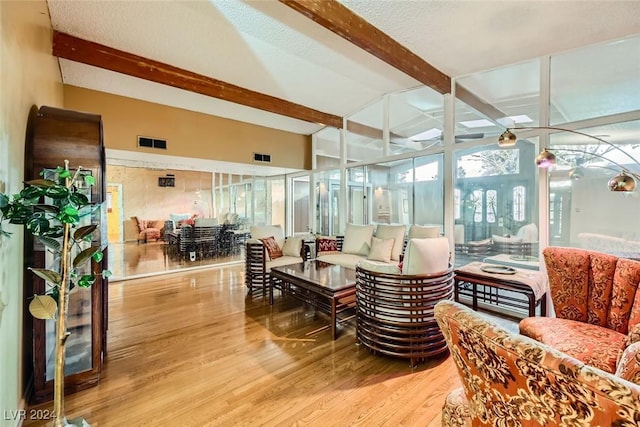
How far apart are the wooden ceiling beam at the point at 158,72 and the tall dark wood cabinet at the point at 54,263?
5.73 ft

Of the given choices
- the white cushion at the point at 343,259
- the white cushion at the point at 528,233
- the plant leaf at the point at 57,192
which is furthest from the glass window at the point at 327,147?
the plant leaf at the point at 57,192

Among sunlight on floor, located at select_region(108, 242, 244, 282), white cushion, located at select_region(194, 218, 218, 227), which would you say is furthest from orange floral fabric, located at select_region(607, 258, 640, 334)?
white cushion, located at select_region(194, 218, 218, 227)

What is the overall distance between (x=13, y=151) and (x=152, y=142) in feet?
11.6

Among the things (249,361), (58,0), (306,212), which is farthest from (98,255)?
(306,212)

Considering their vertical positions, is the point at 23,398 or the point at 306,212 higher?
the point at 306,212

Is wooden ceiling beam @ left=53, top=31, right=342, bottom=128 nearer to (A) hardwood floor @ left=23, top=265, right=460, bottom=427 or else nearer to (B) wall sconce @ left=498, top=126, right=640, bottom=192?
(A) hardwood floor @ left=23, top=265, right=460, bottom=427

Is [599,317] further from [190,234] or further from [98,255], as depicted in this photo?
[190,234]

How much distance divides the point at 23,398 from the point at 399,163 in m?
5.33

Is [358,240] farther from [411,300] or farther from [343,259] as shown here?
[411,300]

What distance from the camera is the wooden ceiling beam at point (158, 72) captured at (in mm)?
3271

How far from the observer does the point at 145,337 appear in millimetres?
3006

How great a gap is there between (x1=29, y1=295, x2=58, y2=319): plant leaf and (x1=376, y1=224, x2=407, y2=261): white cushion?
3954mm

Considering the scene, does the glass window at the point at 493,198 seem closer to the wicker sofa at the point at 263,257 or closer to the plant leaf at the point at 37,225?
the wicker sofa at the point at 263,257

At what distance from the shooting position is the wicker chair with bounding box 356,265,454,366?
8.00 ft
